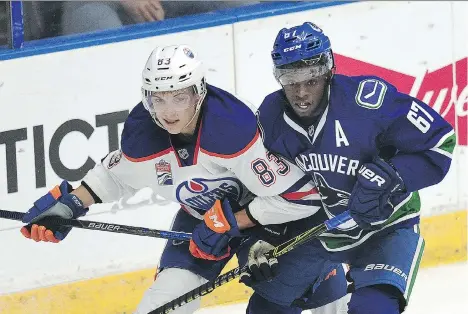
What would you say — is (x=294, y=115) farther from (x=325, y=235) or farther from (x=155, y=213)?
(x=155, y=213)

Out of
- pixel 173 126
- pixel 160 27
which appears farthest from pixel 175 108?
pixel 160 27

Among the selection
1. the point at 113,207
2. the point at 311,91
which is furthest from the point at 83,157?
the point at 311,91

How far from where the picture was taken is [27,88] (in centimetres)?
485

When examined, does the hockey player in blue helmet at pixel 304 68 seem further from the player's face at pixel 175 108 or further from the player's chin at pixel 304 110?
the player's face at pixel 175 108

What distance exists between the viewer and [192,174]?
4.03 metres

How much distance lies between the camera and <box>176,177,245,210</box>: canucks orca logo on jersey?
405 centimetres

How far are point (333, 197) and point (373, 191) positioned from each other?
0.99 ft

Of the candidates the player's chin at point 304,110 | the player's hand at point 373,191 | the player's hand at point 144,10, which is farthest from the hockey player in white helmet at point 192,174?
the player's hand at point 144,10

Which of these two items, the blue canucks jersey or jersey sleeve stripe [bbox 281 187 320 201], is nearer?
the blue canucks jersey

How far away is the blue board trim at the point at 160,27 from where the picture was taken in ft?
16.1

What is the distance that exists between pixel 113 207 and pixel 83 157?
0.23 meters

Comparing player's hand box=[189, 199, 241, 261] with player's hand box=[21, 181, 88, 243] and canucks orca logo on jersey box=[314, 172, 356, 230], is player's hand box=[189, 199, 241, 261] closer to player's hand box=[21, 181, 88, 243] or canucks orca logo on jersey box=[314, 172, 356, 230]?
canucks orca logo on jersey box=[314, 172, 356, 230]

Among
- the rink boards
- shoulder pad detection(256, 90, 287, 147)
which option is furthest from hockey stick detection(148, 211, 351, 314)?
the rink boards

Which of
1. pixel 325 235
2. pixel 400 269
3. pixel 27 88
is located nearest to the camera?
pixel 400 269
